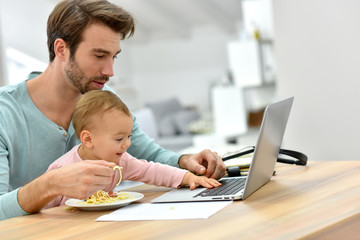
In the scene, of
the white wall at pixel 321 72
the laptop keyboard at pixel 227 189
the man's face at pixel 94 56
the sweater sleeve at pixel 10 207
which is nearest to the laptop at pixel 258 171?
the laptop keyboard at pixel 227 189

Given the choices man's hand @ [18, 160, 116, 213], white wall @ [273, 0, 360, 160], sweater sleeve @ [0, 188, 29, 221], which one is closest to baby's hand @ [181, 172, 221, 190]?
man's hand @ [18, 160, 116, 213]

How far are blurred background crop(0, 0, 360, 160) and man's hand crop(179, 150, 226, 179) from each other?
178cm

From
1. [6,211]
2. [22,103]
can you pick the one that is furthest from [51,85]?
[6,211]

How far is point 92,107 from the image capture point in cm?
138

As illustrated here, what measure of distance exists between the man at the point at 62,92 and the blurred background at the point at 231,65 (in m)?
1.75

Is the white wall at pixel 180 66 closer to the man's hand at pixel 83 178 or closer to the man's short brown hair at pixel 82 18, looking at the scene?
the man's short brown hair at pixel 82 18

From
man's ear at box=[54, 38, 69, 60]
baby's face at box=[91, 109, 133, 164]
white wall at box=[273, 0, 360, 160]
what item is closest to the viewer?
baby's face at box=[91, 109, 133, 164]

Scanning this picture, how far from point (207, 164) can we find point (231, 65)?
4.60 m

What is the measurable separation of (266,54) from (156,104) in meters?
3.28

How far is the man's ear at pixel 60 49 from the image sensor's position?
177 cm

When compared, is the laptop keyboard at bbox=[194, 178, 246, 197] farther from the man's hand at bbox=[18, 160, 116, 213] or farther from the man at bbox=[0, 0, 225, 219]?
the man's hand at bbox=[18, 160, 116, 213]

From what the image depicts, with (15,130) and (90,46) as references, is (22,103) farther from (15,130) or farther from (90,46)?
(90,46)

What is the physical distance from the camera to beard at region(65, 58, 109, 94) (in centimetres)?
174

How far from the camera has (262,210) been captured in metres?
1.08
